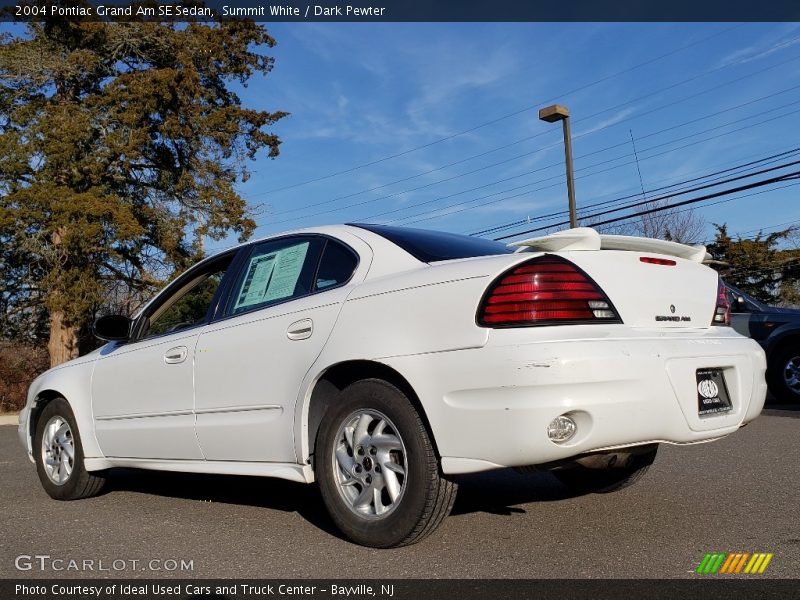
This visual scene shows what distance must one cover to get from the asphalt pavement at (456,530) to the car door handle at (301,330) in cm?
99

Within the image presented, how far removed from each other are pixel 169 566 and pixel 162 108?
74.8ft

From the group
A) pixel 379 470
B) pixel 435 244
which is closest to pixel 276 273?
pixel 435 244

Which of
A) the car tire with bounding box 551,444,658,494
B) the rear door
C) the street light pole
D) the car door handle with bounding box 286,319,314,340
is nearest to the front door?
the rear door

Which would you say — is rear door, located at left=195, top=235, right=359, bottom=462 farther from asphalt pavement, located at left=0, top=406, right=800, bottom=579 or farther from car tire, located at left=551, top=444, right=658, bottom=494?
car tire, located at left=551, top=444, right=658, bottom=494

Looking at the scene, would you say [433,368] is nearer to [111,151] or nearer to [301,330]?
[301,330]

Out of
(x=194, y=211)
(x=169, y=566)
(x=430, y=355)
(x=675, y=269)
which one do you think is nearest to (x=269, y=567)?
(x=169, y=566)

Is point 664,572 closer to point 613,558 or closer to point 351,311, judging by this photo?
point 613,558

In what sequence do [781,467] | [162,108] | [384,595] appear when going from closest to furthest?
[384,595] → [781,467] → [162,108]

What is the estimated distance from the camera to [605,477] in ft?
15.0

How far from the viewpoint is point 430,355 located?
329 cm

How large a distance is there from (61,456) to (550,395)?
3.86 m

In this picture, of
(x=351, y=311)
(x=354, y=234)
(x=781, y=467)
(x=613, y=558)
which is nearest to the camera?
(x=613, y=558)

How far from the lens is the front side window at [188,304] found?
4872 mm

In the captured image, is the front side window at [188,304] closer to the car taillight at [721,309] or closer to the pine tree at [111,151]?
the car taillight at [721,309]
